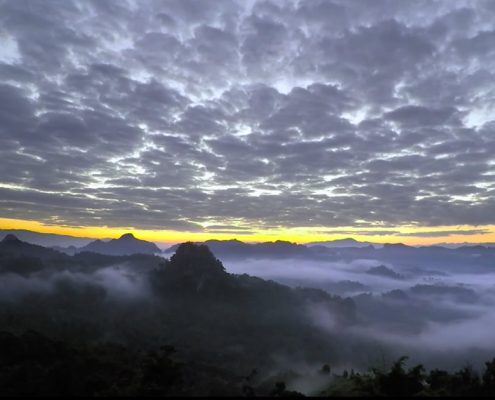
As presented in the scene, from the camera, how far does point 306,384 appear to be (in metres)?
133

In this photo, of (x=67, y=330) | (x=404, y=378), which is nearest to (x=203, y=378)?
(x=67, y=330)

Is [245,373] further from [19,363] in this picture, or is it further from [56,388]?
[56,388]

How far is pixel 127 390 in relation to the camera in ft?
167

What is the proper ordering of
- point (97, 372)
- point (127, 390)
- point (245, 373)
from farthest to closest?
point (245, 373) → point (97, 372) → point (127, 390)

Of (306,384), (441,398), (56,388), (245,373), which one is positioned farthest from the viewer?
(245,373)

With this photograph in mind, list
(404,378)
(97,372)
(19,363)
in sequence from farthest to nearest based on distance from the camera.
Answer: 1. (19,363)
2. (97,372)
3. (404,378)

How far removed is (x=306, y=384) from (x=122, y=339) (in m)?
100

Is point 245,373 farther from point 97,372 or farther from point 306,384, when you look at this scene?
point 97,372

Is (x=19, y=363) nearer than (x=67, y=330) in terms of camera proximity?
Yes

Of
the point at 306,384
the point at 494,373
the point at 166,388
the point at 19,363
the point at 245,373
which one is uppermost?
the point at 494,373

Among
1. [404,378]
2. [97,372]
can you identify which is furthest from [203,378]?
[404,378]

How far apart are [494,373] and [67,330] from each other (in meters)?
178

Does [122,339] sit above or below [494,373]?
below

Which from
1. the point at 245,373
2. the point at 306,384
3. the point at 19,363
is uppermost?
the point at 19,363
